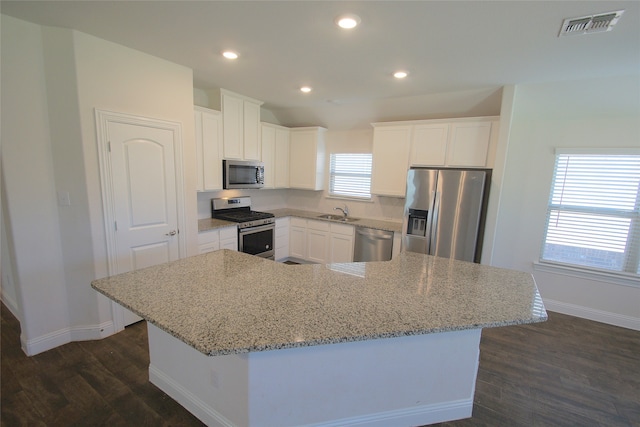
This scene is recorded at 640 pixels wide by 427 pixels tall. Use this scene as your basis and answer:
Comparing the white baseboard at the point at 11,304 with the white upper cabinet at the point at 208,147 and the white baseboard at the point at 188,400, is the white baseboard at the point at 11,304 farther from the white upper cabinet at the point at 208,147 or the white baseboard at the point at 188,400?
the white upper cabinet at the point at 208,147

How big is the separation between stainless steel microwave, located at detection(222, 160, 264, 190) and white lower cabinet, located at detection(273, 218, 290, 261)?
27.1 inches

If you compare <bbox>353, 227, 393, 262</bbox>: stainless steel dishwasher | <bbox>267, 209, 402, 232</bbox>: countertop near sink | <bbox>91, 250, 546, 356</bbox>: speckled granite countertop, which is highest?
<bbox>267, 209, 402, 232</bbox>: countertop near sink

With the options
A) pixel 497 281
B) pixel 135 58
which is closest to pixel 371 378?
pixel 497 281

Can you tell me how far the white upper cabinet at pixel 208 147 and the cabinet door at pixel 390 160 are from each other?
2172 millimetres

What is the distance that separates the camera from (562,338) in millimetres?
2830

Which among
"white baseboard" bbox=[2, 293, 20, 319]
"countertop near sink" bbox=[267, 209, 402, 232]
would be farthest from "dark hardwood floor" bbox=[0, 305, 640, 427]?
"countertop near sink" bbox=[267, 209, 402, 232]

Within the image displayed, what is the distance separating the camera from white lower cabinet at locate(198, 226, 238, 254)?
332 cm

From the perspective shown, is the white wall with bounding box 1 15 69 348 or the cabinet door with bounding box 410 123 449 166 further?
the cabinet door with bounding box 410 123 449 166

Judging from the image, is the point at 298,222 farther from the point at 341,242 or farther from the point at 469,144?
the point at 469,144

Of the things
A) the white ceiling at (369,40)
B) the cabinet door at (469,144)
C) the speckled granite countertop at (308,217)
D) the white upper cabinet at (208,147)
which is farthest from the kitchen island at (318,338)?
the cabinet door at (469,144)

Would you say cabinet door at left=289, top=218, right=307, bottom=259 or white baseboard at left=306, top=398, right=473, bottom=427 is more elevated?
cabinet door at left=289, top=218, right=307, bottom=259

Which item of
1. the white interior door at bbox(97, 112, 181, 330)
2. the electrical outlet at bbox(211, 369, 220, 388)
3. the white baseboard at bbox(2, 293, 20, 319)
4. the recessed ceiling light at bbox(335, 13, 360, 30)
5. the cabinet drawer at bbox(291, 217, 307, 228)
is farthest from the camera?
the cabinet drawer at bbox(291, 217, 307, 228)

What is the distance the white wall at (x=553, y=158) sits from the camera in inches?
113

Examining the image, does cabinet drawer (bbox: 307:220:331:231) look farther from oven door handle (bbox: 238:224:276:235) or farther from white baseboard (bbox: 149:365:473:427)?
white baseboard (bbox: 149:365:473:427)
